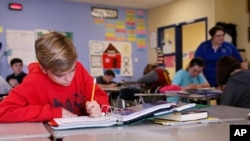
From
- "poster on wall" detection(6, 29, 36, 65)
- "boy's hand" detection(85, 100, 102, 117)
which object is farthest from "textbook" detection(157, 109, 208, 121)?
"poster on wall" detection(6, 29, 36, 65)

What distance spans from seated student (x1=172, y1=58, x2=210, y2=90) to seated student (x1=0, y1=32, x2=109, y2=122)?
2681 mm

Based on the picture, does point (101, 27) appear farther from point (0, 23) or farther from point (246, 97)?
point (246, 97)

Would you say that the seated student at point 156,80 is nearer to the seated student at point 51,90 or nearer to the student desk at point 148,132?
the seated student at point 51,90

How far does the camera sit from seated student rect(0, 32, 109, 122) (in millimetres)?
1332

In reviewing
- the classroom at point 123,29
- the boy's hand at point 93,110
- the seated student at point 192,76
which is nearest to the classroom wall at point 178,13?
the classroom at point 123,29

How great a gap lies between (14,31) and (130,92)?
3.43 meters

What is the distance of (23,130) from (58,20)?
19.2ft

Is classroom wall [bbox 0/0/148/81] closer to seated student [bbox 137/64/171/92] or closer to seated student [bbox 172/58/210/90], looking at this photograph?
seated student [bbox 137/64/171/92]

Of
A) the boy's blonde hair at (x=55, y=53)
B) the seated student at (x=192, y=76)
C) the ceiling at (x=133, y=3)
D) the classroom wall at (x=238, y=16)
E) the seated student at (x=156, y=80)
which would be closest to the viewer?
the boy's blonde hair at (x=55, y=53)

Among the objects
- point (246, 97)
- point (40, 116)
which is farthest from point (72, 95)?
point (246, 97)

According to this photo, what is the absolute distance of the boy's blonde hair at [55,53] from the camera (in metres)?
1.37

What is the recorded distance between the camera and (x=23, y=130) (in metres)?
1.13

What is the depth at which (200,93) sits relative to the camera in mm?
3367

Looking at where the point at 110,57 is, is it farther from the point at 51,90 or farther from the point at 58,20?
the point at 51,90
